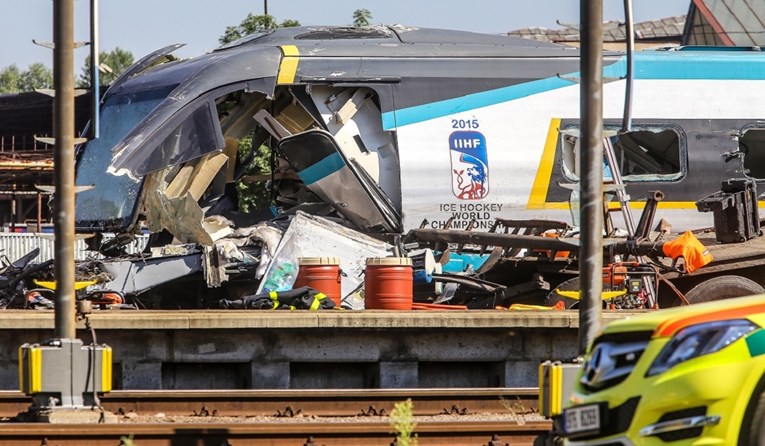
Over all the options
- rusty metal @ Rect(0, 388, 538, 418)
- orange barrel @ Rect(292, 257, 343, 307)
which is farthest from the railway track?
orange barrel @ Rect(292, 257, 343, 307)

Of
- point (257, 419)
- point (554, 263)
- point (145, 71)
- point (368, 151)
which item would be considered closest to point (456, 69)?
point (368, 151)

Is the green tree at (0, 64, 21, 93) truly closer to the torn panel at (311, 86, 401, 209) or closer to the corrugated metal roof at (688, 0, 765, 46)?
the corrugated metal roof at (688, 0, 765, 46)

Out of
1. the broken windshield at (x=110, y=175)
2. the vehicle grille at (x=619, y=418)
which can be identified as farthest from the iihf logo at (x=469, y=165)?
the vehicle grille at (x=619, y=418)

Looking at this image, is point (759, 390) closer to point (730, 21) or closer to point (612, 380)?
point (612, 380)

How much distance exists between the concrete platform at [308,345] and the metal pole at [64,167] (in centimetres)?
208

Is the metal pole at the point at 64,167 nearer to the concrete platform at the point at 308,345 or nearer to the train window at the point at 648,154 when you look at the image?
the concrete platform at the point at 308,345

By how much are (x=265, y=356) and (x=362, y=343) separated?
3.31 feet

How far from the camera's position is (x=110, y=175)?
1598 centimetres

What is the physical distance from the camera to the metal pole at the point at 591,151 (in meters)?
9.43

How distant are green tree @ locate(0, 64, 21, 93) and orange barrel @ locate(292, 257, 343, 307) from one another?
97241 mm

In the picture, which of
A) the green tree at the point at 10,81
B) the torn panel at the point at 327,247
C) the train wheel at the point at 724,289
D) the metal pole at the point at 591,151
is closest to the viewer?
the metal pole at the point at 591,151

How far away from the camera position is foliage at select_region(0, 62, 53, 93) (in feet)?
358

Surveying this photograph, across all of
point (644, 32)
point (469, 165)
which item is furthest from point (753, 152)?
point (644, 32)

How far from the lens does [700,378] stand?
6.34 metres
